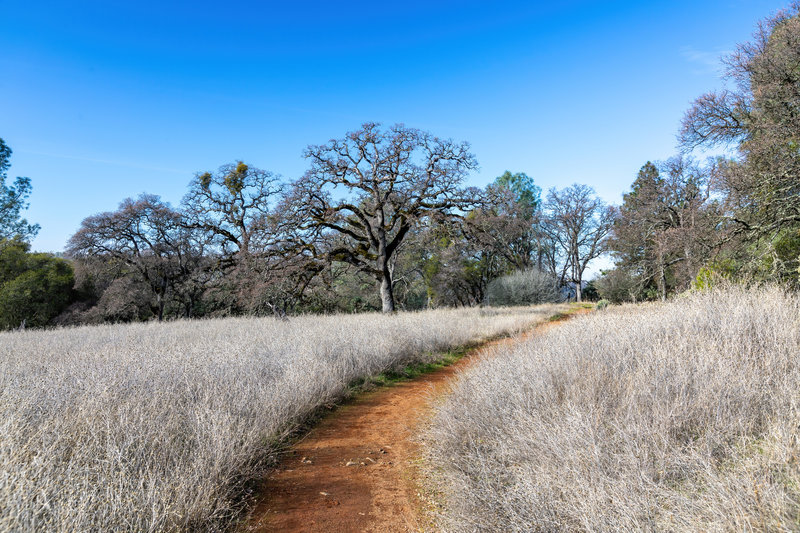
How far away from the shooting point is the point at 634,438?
288 cm

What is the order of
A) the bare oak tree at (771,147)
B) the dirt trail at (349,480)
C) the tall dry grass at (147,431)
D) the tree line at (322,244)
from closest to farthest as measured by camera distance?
the tall dry grass at (147,431), the dirt trail at (349,480), the bare oak tree at (771,147), the tree line at (322,244)

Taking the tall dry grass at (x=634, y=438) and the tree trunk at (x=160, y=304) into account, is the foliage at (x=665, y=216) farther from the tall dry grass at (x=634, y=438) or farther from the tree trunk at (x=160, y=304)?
the tree trunk at (x=160, y=304)

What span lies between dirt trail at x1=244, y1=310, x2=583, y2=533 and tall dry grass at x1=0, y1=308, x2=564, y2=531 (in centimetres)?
32

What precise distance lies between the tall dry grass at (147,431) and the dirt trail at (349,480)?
1.06ft

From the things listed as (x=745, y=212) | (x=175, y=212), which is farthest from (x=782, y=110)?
(x=175, y=212)

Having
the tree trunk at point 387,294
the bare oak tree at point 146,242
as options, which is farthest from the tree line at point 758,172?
the bare oak tree at point 146,242

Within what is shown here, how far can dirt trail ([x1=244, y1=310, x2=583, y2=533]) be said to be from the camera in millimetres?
3311

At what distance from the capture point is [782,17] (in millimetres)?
12562

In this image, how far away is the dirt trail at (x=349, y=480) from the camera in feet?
10.9

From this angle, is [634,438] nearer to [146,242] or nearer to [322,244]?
[322,244]

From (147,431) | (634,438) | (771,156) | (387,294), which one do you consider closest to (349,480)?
(147,431)

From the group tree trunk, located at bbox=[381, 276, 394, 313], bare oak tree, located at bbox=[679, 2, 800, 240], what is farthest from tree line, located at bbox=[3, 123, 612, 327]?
bare oak tree, located at bbox=[679, 2, 800, 240]

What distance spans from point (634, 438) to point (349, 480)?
9.10 feet

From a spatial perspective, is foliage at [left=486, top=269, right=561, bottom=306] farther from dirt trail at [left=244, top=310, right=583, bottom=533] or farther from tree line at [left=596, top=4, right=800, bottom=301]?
dirt trail at [left=244, top=310, right=583, bottom=533]
